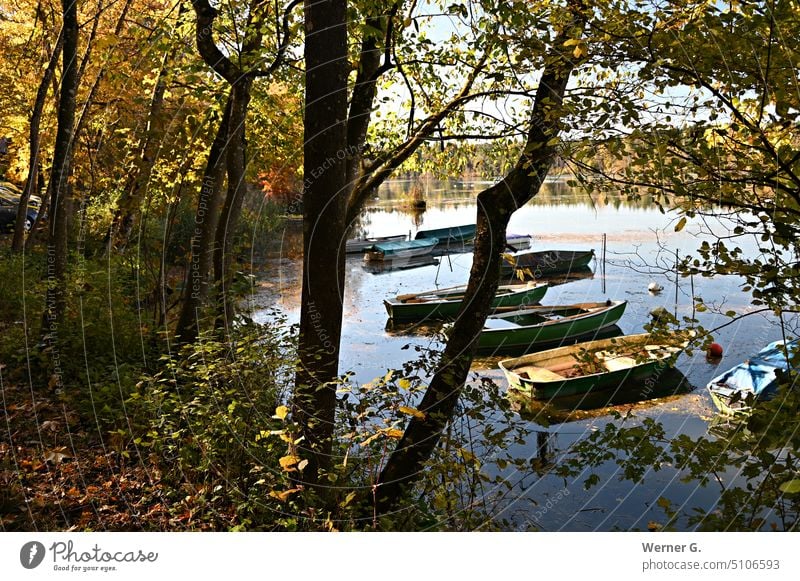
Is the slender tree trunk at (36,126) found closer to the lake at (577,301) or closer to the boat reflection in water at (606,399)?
the lake at (577,301)

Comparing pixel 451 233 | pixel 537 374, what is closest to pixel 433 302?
pixel 537 374

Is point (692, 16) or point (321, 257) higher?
point (692, 16)

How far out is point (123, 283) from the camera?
832cm

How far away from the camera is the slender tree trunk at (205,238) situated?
19.0ft

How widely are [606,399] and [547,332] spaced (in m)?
3.27

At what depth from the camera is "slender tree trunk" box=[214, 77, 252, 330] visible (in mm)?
5199

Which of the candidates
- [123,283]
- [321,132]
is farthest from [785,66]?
[123,283]

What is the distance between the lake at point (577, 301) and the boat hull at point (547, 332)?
46 centimetres

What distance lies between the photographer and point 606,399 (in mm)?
10664

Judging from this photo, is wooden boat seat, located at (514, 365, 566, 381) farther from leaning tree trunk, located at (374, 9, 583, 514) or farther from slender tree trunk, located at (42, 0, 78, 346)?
slender tree trunk, located at (42, 0, 78, 346)

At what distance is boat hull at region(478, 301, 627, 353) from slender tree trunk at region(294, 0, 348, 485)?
9744 mm
